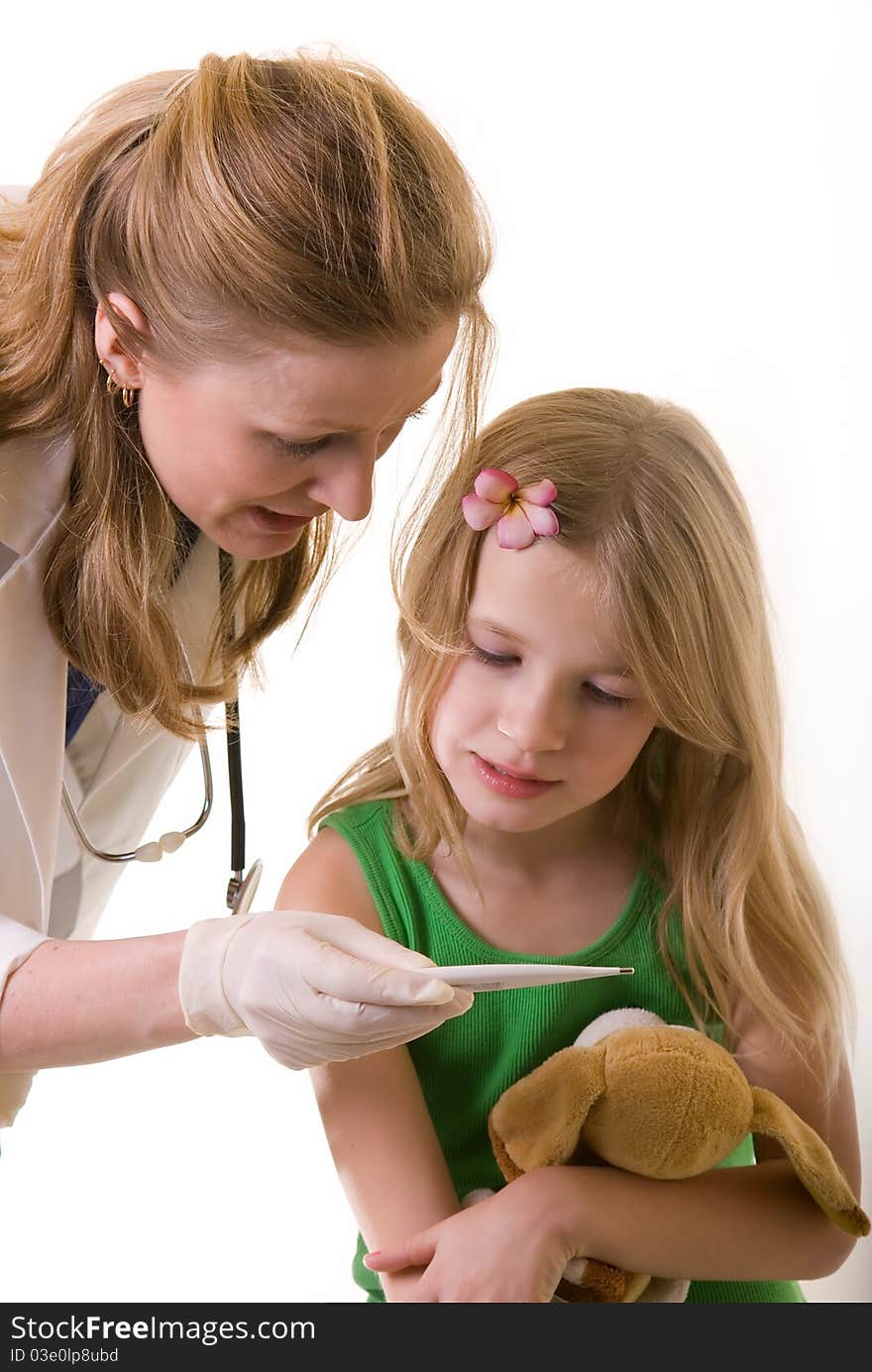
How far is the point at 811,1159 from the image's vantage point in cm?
122

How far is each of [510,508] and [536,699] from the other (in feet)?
0.57

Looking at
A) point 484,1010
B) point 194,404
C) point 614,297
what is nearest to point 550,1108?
point 484,1010

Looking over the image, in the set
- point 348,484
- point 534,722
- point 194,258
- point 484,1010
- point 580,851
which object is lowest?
point 484,1010

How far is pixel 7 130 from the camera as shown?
1.95 metres

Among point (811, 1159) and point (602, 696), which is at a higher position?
point (602, 696)

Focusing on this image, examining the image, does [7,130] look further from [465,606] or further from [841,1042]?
[841,1042]

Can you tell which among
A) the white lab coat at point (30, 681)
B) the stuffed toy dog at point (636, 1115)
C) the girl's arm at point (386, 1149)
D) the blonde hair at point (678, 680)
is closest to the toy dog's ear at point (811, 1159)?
the stuffed toy dog at point (636, 1115)

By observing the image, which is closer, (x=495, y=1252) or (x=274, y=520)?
(x=495, y=1252)

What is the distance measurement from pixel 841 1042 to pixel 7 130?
1.53m

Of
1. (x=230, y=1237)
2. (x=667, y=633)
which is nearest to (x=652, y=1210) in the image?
(x=667, y=633)

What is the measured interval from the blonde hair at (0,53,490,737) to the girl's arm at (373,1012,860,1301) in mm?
585

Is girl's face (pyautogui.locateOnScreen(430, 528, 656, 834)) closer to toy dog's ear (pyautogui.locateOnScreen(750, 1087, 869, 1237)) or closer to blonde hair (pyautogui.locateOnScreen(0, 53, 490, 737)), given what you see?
blonde hair (pyautogui.locateOnScreen(0, 53, 490, 737))

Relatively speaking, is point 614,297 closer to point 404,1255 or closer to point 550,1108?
point 550,1108

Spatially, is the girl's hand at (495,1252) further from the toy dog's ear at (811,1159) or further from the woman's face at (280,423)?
the woman's face at (280,423)
